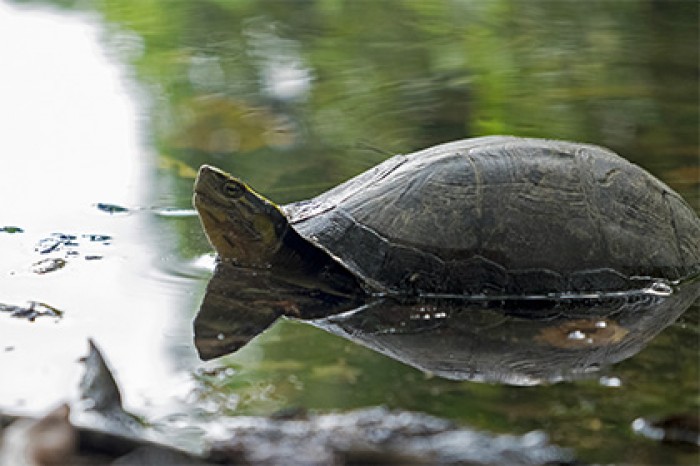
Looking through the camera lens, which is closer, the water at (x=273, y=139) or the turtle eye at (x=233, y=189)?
the water at (x=273, y=139)

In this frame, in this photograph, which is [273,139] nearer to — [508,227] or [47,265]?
[47,265]

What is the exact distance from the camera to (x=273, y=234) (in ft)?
11.6

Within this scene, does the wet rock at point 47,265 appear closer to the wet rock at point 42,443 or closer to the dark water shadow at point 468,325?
the dark water shadow at point 468,325

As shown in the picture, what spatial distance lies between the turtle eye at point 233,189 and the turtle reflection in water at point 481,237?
0.04m

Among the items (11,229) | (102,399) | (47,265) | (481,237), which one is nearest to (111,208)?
(11,229)

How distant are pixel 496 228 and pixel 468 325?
0.31 m

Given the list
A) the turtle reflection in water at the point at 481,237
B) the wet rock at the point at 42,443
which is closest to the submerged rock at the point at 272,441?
the wet rock at the point at 42,443

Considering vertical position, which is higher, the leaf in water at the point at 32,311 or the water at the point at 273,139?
Answer: the leaf in water at the point at 32,311

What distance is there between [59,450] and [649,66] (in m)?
5.29

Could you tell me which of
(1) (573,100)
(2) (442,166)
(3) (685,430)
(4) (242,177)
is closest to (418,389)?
(3) (685,430)

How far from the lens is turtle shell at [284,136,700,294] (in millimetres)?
3264

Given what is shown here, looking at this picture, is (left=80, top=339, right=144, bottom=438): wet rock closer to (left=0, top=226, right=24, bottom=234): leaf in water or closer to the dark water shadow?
the dark water shadow

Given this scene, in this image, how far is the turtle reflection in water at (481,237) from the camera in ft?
10.7

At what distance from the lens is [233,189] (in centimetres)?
354
